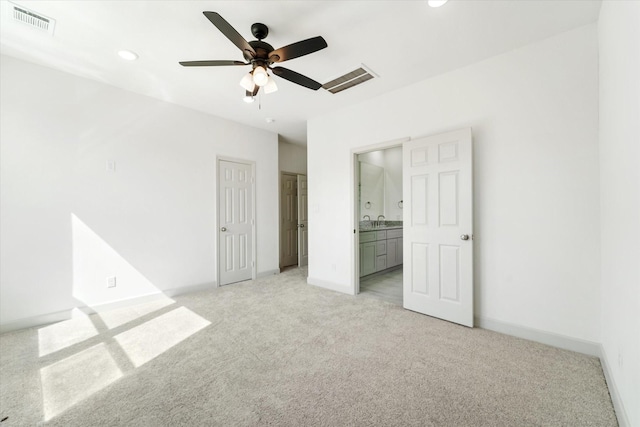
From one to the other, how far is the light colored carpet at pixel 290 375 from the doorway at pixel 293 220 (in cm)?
305

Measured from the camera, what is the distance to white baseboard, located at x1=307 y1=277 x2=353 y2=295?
3855mm

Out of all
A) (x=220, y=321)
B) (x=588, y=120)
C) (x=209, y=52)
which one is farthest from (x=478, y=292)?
(x=209, y=52)

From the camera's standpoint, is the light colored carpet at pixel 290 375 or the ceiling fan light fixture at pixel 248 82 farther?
the ceiling fan light fixture at pixel 248 82

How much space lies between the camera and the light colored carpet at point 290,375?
4.92 feet

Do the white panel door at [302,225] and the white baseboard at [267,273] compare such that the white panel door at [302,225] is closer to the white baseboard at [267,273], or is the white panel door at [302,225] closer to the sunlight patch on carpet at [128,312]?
the white baseboard at [267,273]

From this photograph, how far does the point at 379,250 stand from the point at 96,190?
14.9 feet

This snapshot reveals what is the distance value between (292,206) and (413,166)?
11.7 feet

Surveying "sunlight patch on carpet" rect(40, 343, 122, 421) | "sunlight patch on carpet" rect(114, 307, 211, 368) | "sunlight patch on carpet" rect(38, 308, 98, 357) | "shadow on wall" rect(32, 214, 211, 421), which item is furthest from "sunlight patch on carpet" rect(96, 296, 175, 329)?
"sunlight patch on carpet" rect(40, 343, 122, 421)

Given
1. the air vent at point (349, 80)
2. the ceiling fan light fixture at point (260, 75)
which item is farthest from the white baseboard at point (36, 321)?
the air vent at point (349, 80)

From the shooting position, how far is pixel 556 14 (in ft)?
6.64

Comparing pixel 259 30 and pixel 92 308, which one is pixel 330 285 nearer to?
pixel 92 308

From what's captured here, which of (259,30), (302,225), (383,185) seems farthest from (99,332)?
(383,185)

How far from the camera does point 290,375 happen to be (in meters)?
1.87

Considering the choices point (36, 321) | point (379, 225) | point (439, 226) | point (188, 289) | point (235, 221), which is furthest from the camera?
point (379, 225)
